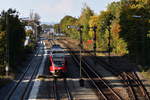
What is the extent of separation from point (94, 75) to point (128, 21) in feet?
55.2

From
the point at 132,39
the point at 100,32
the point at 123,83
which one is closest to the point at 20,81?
the point at 123,83

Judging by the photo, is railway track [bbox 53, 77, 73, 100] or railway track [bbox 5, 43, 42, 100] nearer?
railway track [bbox 53, 77, 73, 100]

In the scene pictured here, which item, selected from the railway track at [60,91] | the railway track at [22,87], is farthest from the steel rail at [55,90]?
the railway track at [22,87]

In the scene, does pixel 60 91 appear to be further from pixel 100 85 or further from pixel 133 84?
pixel 133 84

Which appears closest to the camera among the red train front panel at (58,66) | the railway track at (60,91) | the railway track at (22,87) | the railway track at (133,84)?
the railway track at (60,91)

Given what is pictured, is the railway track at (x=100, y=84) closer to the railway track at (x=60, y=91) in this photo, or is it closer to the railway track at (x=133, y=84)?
the railway track at (x=133, y=84)

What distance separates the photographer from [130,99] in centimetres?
2552

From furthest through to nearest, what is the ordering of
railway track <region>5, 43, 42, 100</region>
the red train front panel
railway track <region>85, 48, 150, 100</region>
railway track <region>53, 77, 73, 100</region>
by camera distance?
the red train front panel < railway track <region>5, 43, 42, 100</region> < railway track <region>85, 48, 150, 100</region> < railway track <region>53, 77, 73, 100</region>

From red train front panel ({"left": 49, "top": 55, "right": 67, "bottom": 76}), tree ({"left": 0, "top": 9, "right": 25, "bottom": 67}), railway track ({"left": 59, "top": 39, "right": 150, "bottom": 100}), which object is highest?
tree ({"left": 0, "top": 9, "right": 25, "bottom": 67})

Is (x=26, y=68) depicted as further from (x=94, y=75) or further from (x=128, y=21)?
(x=128, y=21)

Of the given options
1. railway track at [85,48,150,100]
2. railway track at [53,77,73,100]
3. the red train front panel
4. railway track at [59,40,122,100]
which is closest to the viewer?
railway track at [59,40,122,100]

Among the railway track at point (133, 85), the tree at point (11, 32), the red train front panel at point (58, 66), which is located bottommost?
the railway track at point (133, 85)

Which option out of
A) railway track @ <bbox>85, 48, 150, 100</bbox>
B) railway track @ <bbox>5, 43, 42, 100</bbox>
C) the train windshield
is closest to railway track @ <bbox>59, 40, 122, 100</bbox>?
railway track @ <bbox>85, 48, 150, 100</bbox>

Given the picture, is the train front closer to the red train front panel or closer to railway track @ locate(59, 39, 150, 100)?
the red train front panel
